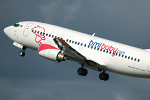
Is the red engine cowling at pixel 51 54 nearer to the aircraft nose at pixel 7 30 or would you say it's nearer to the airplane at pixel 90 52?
the airplane at pixel 90 52

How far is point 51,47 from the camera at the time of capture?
53406mm

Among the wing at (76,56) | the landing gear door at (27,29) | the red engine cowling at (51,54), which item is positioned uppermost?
the landing gear door at (27,29)

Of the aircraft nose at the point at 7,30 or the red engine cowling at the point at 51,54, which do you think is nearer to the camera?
the red engine cowling at the point at 51,54

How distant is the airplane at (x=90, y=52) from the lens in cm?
4912

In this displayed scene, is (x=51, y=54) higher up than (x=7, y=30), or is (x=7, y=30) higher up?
(x=7, y=30)

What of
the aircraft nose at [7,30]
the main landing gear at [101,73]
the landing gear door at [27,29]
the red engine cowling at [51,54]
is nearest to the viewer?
the red engine cowling at [51,54]

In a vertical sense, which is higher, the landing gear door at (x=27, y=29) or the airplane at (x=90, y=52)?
the landing gear door at (x=27, y=29)

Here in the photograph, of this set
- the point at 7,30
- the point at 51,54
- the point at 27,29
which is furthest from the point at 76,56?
the point at 7,30

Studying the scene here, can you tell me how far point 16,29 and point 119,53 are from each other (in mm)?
17551

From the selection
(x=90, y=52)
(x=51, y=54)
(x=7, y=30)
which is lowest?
(x=51, y=54)

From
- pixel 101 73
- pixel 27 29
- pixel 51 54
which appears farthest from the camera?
pixel 27 29

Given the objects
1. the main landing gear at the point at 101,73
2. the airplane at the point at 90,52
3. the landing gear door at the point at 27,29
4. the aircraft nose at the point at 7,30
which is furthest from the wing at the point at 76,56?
the aircraft nose at the point at 7,30

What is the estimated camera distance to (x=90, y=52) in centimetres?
5141

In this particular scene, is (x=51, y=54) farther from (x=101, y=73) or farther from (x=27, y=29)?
(x=101, y=73)
